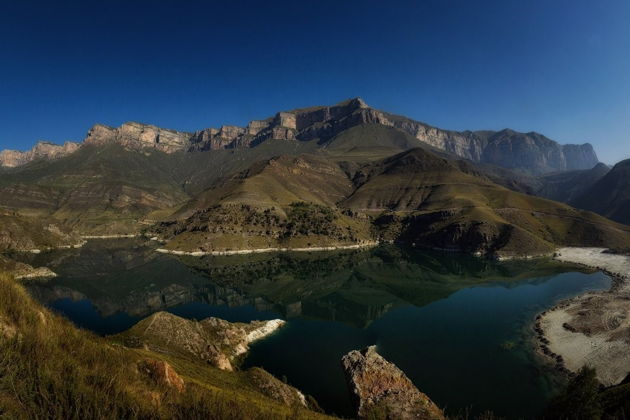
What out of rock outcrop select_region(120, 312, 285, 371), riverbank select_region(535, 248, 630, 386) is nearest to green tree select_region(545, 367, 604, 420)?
riverbank select_region(535, 248, 630, 386)

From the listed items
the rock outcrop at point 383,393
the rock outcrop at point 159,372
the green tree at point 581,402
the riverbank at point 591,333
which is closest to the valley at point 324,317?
the rock outcrop at point 159,372

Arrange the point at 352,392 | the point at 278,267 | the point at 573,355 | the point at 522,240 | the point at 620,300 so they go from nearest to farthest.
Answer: the point at 352,392
the point at 573,355
the point at 620,300
the point at 278,267
the point at 522,240

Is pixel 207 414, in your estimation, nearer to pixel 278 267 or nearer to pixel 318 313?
pixel 318 313

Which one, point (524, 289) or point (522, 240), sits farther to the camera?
point (522, 240)

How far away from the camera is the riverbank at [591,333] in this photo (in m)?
59.2

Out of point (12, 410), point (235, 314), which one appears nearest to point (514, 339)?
point (235, 314)

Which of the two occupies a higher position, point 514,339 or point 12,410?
point 12,410

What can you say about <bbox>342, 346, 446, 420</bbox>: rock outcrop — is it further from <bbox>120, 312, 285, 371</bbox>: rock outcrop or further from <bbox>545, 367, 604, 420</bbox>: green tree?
<bbox>120, 312, 285, 371</bbox>: rock outcrop

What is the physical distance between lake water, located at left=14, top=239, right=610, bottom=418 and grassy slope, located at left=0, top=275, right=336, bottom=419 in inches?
1501

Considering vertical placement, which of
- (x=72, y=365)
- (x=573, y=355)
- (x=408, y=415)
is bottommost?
(x=573, y=355)

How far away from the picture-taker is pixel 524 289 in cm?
12125

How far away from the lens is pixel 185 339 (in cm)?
5384

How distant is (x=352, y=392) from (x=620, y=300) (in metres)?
89.2

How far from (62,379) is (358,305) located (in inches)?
3925
